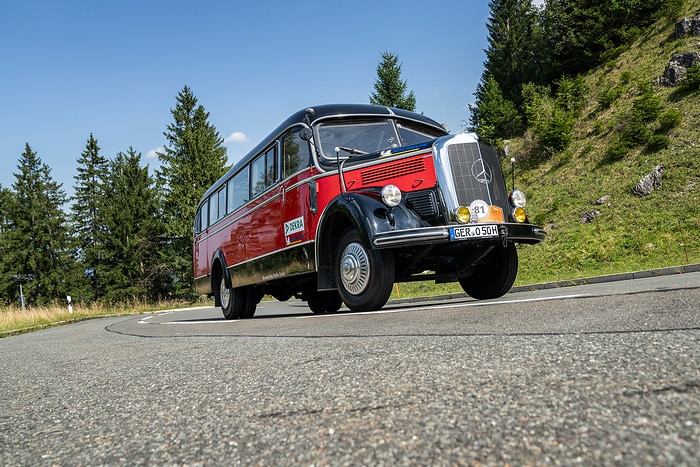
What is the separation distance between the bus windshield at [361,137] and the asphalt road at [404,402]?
13.6 ft

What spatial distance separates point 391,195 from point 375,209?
0.79ft

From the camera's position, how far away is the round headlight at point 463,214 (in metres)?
6.16

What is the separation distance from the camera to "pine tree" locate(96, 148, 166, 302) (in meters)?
44.3

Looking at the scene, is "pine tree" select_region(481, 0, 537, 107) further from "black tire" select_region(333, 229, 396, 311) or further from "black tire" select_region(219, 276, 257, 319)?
"black tire" select_region(333, 229, 396, 311)

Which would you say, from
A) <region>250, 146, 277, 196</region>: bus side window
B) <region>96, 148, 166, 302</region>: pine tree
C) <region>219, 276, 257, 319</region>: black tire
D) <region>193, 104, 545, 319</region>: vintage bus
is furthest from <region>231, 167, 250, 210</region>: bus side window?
<region>96, 148, 166, 302</region>: pine tree

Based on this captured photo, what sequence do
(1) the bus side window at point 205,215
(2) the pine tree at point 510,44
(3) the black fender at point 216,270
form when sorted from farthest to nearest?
(2) the pine tree at point 510,44, (1) the bus side window at point 205,215, (3) the black fender at point 216,270

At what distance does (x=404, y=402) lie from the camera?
1.80 meters

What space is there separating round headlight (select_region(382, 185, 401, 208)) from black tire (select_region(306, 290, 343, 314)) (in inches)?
181

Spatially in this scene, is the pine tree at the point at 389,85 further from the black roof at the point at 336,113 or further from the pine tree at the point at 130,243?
the black roof at the point at 336,113

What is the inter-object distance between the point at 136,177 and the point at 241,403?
49.2 m

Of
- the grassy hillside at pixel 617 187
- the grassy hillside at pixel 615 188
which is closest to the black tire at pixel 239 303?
the grassy hillside at pixel 615 188

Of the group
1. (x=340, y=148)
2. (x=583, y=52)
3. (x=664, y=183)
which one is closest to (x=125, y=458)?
(x=340, y=148)

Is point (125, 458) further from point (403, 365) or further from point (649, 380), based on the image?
point (649, 380)

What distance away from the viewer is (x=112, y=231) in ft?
148
